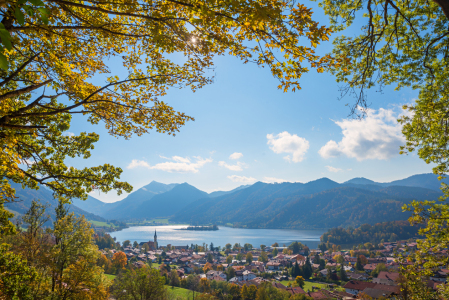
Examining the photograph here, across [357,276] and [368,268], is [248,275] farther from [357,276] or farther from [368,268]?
[368,268]

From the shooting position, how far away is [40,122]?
13.1 feet

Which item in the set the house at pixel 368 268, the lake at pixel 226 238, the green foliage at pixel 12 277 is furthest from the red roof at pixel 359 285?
the lake at pixel 226 238

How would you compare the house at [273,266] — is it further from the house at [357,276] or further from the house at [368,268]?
the house at [368,268]

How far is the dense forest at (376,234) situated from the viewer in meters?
102

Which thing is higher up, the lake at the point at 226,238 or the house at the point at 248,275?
the house at the point at 248,275

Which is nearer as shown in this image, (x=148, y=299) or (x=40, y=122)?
(x=40, y=122)

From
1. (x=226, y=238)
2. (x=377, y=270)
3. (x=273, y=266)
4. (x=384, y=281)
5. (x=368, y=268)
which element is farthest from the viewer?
(x=226, y=238)

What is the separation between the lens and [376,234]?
105500mm

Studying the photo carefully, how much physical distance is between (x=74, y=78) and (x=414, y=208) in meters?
7.20

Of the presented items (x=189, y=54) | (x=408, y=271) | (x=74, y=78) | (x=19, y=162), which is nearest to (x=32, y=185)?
(x=19, y=162)

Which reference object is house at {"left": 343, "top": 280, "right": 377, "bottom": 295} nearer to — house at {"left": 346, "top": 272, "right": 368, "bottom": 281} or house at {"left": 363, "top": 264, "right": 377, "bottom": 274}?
house at {"left": 346, "top": 272, "right": 368, "bottom": 281}

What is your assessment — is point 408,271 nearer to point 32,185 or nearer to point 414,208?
point 414,208

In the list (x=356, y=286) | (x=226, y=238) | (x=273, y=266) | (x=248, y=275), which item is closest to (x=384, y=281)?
(x=356, y=286)

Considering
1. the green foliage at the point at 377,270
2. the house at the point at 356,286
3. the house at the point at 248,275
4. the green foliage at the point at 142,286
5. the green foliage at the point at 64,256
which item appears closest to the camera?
the green foliage at the point at 64,256
